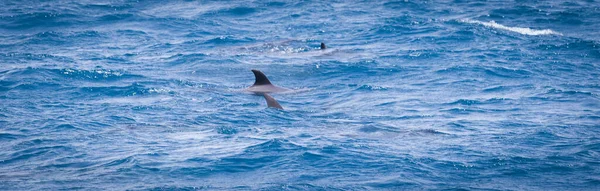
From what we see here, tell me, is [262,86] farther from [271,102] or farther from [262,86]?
[271,102]

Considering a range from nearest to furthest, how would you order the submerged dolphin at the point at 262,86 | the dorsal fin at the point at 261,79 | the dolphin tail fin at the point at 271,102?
1. the dolphin tail fin at the point at 271,102
2. the submerged dolphin at the point at 262,86
3. the dorsal fin at the point at 261,79

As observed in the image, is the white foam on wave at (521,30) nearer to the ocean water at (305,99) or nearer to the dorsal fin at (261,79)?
the ocean water at (305,99)

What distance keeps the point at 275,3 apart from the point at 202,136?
74.9 feet

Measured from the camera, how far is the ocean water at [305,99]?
12.2 metres

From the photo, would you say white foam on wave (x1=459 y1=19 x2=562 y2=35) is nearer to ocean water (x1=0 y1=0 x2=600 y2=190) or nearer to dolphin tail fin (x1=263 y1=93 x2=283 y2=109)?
ocean water (x1=0 y1=0 x2=600 y2=190)

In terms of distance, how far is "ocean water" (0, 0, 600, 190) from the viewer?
40.2 feet

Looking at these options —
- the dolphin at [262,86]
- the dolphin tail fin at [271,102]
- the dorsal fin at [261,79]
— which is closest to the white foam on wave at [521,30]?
the dolphin at [262,86]

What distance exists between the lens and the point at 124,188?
1128 cm

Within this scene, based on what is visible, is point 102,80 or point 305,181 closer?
point 305,181

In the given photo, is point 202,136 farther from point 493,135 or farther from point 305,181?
point 493,135

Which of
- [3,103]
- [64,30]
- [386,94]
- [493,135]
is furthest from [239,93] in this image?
[64,30]

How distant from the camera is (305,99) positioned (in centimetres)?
1850

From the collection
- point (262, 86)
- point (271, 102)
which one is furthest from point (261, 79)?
point (271, 102)

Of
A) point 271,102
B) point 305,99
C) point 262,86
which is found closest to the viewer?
point 271,102
